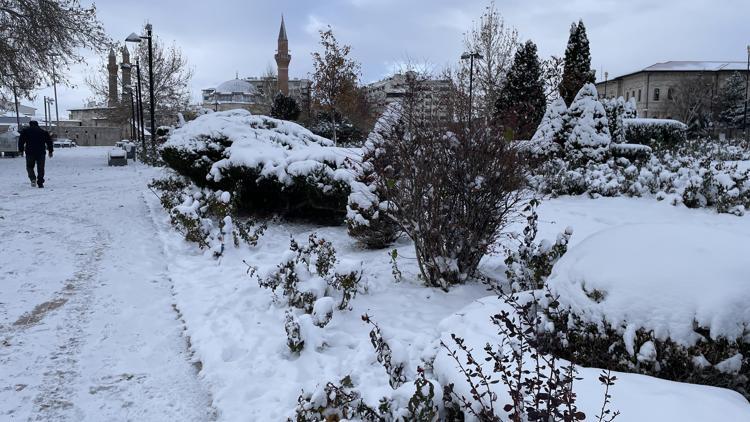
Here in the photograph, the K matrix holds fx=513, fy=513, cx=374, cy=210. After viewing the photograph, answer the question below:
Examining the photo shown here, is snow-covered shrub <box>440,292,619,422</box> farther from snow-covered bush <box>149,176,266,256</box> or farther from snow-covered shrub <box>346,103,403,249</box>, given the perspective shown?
snow-covered bush <box>149,176,266,256</box>

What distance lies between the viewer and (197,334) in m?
4.19

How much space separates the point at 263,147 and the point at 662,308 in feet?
23.9

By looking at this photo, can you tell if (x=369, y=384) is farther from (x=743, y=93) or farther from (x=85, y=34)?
(x=743, y=93)

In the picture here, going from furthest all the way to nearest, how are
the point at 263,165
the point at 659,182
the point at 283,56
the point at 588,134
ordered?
the point at 283,56 → the point at 588,134 → the point at 659,182 → the point at 263,165

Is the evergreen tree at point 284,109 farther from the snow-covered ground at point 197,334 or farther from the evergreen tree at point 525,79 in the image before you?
the snow-covered ground at point 197,334

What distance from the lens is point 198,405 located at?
3.18 meters

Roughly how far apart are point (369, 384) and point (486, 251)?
2.34 meters

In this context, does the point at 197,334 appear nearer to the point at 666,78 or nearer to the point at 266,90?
the point at 266,90

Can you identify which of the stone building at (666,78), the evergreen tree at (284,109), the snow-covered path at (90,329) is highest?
the stone building at (666,78)

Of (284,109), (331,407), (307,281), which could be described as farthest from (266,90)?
(331,407)

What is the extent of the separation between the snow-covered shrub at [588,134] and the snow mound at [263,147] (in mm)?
6010

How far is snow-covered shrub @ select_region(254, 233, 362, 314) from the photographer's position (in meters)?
4.62

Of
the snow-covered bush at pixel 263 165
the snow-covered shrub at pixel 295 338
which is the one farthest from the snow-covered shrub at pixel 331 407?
the snow-covered bush at pixel 263 165

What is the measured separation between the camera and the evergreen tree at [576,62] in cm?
2230
